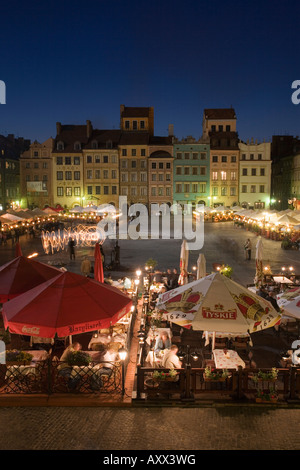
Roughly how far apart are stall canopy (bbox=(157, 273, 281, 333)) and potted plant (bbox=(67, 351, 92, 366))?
73.0 inches

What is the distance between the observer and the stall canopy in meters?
7.52

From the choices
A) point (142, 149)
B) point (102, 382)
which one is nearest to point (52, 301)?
point (102, 382)

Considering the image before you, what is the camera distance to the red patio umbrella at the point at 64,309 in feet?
23.4

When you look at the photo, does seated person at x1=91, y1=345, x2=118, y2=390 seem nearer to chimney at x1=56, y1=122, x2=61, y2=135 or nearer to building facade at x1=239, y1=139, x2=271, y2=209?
building facade at x1=239, y1=139, x2=271, y2=209

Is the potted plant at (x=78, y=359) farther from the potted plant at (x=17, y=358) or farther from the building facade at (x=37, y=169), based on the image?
the building facade at (x=37, y=169)

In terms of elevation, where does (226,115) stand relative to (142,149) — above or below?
above

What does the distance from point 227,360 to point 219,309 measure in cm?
123

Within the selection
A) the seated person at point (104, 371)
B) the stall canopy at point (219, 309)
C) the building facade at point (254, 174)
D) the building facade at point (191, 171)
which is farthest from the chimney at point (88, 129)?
the seated person at point (104, 371)

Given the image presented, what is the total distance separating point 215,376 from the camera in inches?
285

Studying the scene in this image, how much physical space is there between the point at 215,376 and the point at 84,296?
9.77ft

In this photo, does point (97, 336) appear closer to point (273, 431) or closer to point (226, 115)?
point (273, 431)
